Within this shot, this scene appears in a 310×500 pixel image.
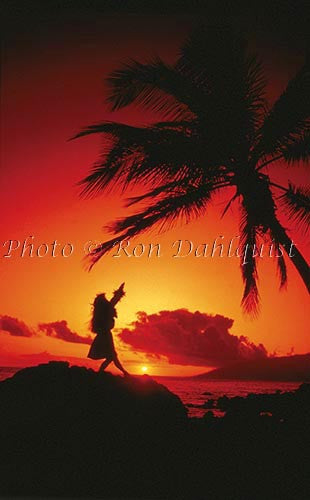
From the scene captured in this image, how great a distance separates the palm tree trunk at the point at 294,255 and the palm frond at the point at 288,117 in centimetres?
100

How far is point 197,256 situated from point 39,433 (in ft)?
9.67

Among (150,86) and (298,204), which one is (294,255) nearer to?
(298,204)

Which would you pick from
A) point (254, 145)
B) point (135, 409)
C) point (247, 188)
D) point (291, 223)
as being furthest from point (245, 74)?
point (135, 409)

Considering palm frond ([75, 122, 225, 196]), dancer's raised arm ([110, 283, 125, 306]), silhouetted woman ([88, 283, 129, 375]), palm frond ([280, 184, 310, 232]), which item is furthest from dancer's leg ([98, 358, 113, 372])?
palm frond ([280, 184, 310, 232])

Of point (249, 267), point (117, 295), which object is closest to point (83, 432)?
point (117, 295)

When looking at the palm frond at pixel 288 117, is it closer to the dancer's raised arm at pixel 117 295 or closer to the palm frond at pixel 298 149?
the palm frond at pixel 298 149

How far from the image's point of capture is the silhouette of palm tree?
759 cm

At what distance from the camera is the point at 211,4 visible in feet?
24.0

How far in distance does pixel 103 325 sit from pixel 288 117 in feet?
10.9

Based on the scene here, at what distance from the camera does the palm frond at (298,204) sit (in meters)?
7.64

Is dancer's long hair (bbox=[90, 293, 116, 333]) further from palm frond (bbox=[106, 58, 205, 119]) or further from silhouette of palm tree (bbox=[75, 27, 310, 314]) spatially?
palm frond (bbox=[106, 58, 205, 119])

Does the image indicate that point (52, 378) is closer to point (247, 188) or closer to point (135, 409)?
point (135, 409)

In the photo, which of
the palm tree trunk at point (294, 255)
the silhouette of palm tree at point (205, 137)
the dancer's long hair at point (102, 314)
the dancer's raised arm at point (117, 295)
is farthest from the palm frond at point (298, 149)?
the dancer's long hair at point (102, 314)

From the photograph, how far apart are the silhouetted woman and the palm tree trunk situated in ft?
6.59
